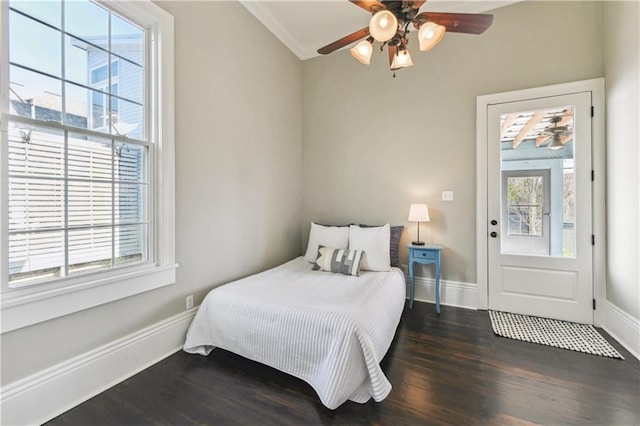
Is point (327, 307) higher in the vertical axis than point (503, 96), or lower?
lower

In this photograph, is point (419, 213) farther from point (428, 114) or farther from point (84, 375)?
point (84, 375)

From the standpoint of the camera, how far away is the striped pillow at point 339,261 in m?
2.75

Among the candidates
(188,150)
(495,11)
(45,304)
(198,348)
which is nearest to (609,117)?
(495,11)

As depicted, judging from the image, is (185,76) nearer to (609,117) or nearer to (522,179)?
(522,179)

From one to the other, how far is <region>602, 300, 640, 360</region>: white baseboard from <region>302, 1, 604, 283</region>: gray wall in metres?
1.09

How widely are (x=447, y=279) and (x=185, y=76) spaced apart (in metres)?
3.30

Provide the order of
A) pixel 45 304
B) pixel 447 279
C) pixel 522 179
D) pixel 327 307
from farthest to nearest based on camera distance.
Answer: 1. pixel 447 279
2. pixel 522 179
3. pixel 327 307
4. pixel 45 304

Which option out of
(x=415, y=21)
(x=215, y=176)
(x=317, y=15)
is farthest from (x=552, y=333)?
(x=317, y=15)

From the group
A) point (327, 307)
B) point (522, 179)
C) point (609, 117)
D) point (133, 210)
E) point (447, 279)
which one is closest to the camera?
point (327, 307)

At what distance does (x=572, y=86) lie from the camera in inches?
105

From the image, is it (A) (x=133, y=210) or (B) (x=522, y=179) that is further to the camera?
(B) (x=522, y=179)

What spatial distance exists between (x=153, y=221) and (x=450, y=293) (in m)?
3.05

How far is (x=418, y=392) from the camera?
5.64 feet

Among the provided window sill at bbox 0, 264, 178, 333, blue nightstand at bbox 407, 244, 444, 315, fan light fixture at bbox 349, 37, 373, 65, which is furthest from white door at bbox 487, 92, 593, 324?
window sill at bbox 0, 264, 178, 333
